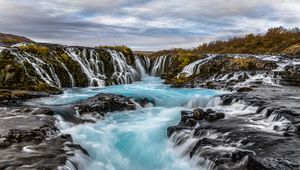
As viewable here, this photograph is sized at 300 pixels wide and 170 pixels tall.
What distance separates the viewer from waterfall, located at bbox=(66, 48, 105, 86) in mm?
29750

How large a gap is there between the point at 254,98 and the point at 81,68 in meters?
16.4

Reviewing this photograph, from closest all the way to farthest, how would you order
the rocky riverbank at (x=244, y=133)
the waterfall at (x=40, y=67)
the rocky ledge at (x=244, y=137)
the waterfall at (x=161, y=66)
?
the rocky ledge at (x=244, y=137) → the rocky riverbank at (x=244, y=133) → the waterfall at (x=40, y=67) → the waterfall at (x=161, y=66)

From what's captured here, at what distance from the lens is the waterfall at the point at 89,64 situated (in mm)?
29750

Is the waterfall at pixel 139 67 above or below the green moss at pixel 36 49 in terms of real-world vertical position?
below

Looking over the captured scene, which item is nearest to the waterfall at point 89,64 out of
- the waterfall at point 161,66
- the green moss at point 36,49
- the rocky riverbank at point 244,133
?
the green moss at point 36,49

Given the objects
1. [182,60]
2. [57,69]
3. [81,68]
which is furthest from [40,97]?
[182,60]

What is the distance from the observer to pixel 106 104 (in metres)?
17.8

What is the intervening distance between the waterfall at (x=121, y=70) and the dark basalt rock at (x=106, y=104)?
501 inches

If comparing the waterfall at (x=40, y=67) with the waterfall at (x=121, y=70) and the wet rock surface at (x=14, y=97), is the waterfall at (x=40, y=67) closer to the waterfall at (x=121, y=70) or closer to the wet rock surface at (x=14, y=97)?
the wet rock surface at (x=14, y=97)

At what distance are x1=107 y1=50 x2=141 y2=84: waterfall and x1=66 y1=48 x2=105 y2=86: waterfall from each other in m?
1.79

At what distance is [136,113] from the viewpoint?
1770cm

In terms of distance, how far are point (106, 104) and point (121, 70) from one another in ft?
53.4

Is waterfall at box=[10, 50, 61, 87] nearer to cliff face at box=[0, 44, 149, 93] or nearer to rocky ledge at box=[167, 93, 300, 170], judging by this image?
cliff face at box=[0, 44, 149, 93]

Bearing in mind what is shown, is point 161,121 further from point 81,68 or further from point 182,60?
point 182,60
